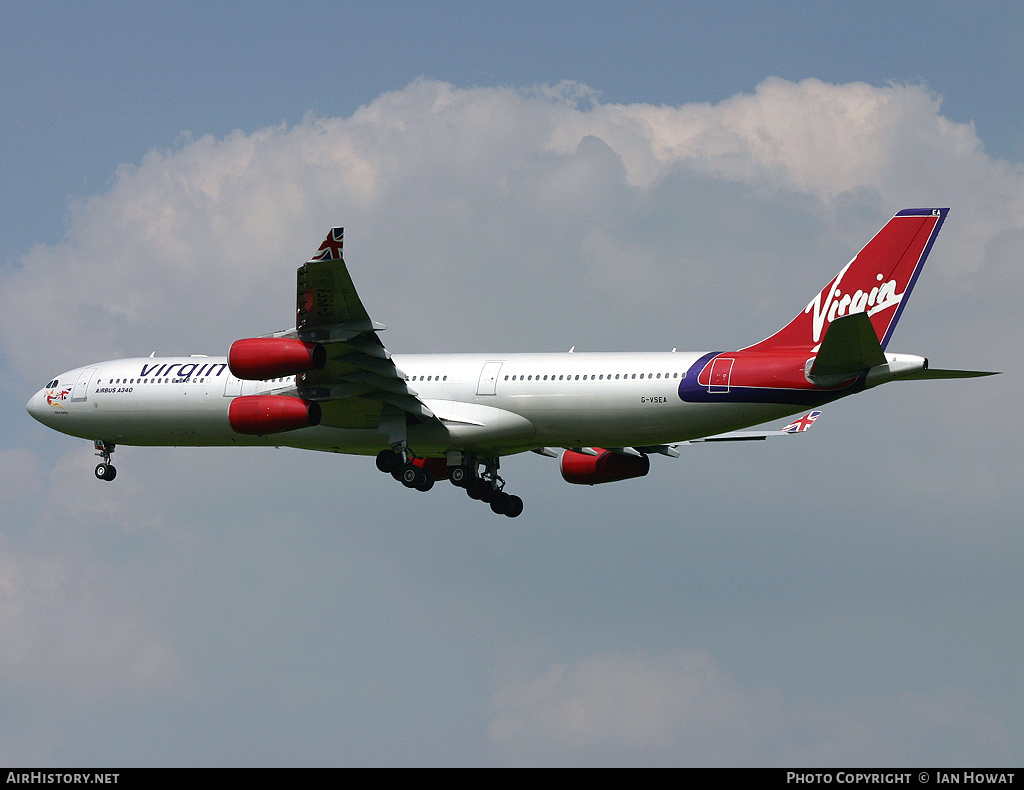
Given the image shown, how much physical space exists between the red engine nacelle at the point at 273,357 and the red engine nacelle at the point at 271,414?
245 cm

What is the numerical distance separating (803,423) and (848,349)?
9771 mm

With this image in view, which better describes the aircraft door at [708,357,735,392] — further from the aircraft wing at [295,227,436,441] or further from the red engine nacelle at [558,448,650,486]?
the red engine nacelle at [558,448,650,486]

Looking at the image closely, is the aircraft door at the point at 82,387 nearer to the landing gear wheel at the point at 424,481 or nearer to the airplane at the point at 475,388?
the airplane at the point at 475,388

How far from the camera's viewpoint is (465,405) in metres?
39.8

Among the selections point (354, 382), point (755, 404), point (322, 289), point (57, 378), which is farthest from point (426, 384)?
point (57, 378)

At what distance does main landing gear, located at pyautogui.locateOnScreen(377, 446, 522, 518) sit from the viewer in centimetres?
4031

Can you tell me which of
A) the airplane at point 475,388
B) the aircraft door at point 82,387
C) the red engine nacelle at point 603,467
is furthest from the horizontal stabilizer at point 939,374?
the aircraft door at point 82,387

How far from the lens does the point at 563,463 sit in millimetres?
46844

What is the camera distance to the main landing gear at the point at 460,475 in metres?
40.3

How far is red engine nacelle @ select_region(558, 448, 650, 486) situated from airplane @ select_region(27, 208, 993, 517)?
96 millimetres

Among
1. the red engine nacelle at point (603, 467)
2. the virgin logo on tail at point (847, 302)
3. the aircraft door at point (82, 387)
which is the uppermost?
the aircraft door at point (82, 387)

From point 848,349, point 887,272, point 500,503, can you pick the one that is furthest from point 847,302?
point 500,503

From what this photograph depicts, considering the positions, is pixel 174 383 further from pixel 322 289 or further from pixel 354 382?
pixel 322 289

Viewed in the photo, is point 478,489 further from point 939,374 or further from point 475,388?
point 939,374
